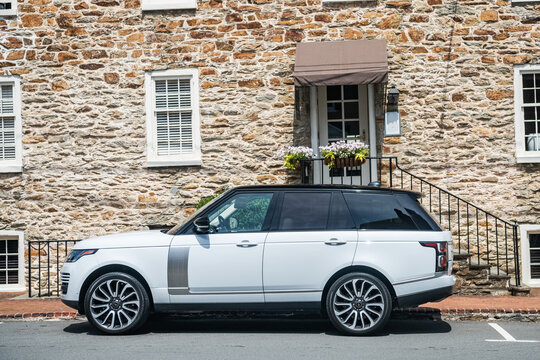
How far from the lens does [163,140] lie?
14.5 metres

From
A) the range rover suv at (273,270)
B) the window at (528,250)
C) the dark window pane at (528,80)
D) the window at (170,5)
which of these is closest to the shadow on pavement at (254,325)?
the range rover suv at (273,270)

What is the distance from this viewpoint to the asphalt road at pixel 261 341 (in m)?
7.47

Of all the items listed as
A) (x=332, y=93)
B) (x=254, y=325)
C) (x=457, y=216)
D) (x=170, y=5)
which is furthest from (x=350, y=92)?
(x=254, y=325)

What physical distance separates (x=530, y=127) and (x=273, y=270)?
7.60 metres

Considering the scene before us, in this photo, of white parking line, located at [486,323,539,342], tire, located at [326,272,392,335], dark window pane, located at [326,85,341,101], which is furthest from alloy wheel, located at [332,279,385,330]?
dark window pane, located at [326,85,341,101]

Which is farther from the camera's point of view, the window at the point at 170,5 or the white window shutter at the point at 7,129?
the white window shutter at the point at 7,129

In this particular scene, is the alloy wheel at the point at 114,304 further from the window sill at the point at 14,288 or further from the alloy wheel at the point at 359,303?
the window sill at the point at 14,288

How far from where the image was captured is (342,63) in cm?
1338

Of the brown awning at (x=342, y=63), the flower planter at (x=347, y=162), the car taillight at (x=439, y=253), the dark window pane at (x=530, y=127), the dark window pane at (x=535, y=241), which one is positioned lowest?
the dark window pane at (x=535, y=241)

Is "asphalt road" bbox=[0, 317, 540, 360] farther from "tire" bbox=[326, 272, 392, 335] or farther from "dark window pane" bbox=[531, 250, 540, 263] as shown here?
"dark window pane" bbox=[531, 250, 540, 263]

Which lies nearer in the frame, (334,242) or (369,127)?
(334,242)

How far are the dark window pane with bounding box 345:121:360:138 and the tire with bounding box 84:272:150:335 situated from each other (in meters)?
7.15

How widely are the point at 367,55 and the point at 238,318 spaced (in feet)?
18.8

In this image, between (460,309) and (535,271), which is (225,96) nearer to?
(460,309)
